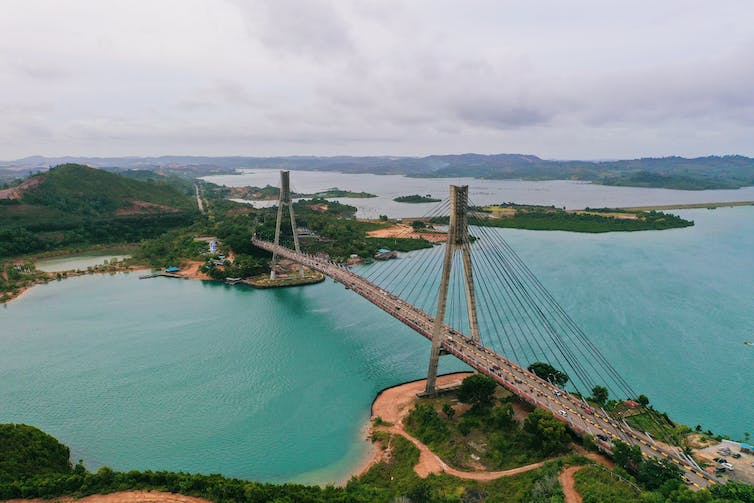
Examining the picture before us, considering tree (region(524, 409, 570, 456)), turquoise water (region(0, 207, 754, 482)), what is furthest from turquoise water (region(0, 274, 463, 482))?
tree (region(524, 409, 570, 456))

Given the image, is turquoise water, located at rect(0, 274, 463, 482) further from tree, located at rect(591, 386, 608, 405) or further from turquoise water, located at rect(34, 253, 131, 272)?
turquoise water, located at rect(34, 253, 131, 272)

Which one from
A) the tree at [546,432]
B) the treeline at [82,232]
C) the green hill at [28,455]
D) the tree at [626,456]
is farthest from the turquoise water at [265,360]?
the treeline at [82,232]

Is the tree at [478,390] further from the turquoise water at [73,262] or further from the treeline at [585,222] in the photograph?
the treeline at [585,222]

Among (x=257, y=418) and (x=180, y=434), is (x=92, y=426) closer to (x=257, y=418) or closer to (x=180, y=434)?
(x=180, y=434)

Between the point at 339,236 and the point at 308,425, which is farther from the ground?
the point at 339,236

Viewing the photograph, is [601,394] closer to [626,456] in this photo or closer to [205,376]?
[626,456]

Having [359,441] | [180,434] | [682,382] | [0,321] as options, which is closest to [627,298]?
[682,382]
